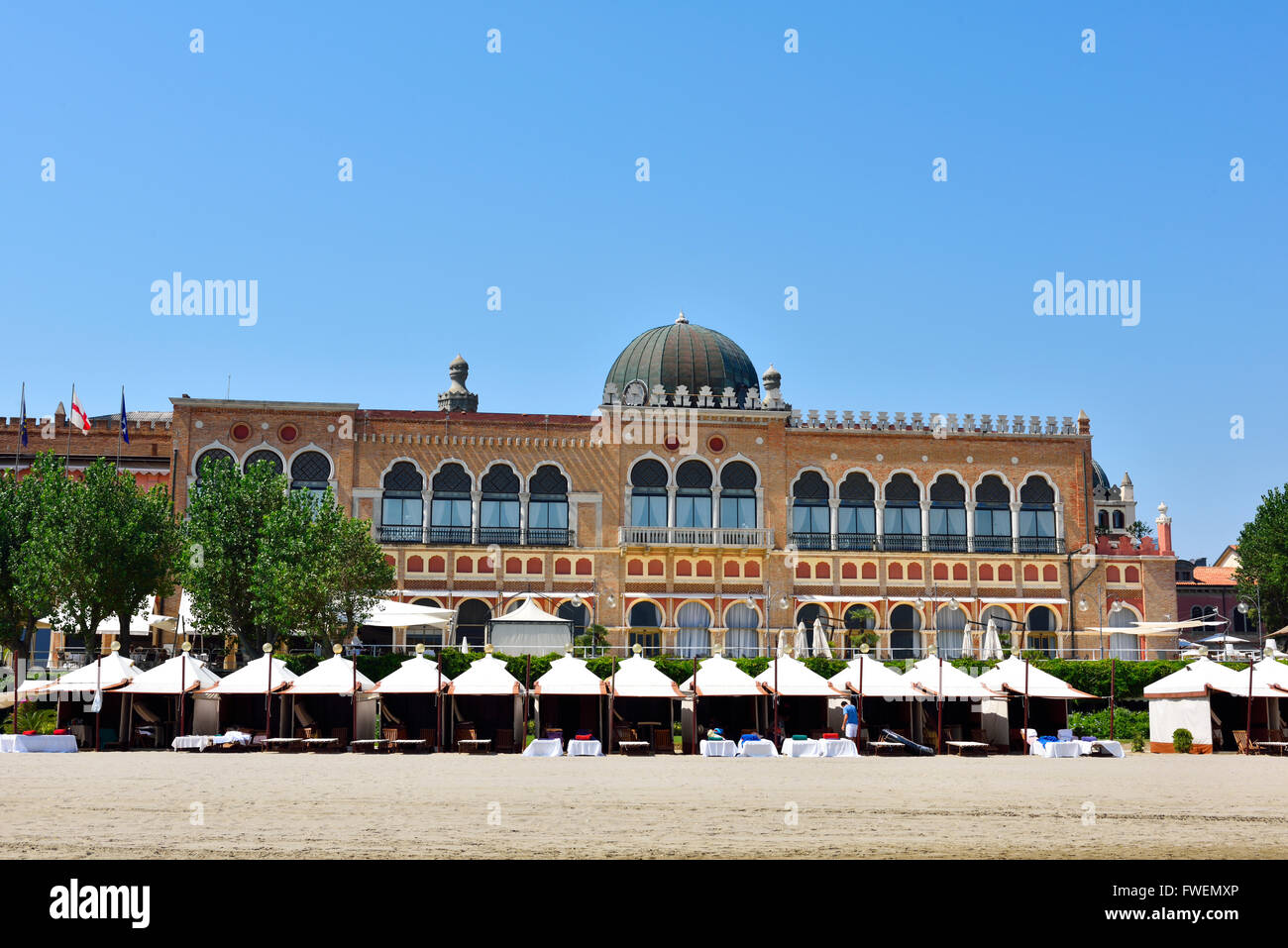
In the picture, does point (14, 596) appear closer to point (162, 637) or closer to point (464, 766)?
point (162, 637)

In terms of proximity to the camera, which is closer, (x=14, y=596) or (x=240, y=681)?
(x=240, y=681)

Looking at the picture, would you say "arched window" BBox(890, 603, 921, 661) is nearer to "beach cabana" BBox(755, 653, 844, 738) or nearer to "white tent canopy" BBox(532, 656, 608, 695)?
"beach cabana" BBox(755, 653, 844, 738)

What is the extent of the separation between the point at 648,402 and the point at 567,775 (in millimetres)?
34192

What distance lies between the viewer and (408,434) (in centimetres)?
5606

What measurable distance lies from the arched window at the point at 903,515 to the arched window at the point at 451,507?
18127mm

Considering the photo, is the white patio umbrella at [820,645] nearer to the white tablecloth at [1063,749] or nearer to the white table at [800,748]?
the white table at [800,748]

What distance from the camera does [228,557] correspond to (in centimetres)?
4206

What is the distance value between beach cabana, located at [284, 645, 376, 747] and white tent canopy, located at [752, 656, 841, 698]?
8.57m

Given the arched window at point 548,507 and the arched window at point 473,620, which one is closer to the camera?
the arched window at point 473,620

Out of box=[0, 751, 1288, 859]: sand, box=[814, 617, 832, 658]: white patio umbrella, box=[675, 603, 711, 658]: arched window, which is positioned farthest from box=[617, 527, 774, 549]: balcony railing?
box=[0, 751, 1288, 859]: sand

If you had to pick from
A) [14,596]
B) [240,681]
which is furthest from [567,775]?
[14,596]

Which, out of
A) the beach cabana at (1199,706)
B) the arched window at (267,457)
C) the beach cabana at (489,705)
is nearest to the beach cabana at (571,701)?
the beach cabana at (489,705)

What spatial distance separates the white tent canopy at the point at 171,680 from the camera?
31.7 meters

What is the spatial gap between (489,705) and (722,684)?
5938 millimetres
